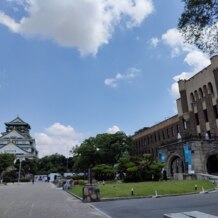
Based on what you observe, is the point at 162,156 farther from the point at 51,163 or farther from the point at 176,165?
the point at 51,163

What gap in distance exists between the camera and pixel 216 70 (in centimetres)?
4459

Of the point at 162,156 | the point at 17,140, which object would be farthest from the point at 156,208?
the point at 17,140

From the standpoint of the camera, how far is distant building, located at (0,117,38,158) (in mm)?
117425

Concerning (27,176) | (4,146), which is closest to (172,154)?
(27,176)

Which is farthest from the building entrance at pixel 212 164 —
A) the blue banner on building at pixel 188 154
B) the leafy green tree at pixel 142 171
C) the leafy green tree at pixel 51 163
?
the leafy green tree at pixel 51 163

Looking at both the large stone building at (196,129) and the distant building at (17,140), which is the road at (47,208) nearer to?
the large stone building at (196,129)

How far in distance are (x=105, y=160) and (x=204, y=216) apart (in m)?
65.1

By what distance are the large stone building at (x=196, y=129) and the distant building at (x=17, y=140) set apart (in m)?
73.3

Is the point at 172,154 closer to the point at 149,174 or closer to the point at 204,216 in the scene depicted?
the point at 149,174

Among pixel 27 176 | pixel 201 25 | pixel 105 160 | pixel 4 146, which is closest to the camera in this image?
pixel 201 25

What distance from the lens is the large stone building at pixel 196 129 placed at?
39.4 meters

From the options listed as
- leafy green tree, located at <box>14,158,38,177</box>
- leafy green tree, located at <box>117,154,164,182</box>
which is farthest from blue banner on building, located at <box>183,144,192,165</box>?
leafy green tree, located at <box>14,158,38,177</box>

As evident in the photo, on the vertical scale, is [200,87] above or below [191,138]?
above

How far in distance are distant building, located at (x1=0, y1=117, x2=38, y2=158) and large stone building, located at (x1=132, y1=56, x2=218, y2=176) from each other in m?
73.3
